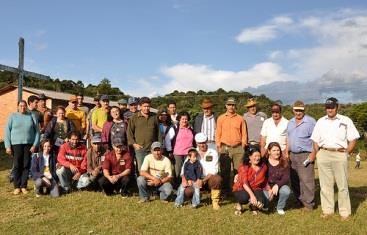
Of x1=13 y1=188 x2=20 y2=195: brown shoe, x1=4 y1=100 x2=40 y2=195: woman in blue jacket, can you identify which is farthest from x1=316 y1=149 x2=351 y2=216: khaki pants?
x1=13 y1=188 x2=20 y2=195: brown shoe

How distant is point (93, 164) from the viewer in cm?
950

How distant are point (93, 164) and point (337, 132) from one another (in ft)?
17.2

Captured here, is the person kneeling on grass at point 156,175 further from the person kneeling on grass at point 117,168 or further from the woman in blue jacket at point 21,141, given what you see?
the woman in blue jacket at point 21,141

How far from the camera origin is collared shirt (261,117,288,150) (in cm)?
870

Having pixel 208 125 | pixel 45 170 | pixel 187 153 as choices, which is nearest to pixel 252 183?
pixel 187 153

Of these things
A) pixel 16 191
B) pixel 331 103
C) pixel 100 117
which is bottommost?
pixel 16 191

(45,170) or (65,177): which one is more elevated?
(45,170)

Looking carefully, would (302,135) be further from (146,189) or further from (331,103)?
(146,189)

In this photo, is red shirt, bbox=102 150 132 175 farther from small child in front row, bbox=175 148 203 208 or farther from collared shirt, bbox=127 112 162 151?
small child in front row, bbox=175 148 203 208

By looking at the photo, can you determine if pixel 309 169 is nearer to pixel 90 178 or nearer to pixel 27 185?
pixel 90 178

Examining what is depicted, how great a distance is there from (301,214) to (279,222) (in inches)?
31.9

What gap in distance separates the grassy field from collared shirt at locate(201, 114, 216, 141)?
1.48 metres

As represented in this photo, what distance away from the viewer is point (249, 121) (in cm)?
952

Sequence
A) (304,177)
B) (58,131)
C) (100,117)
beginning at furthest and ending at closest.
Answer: (100,117) < (58,131) < (304,177)
